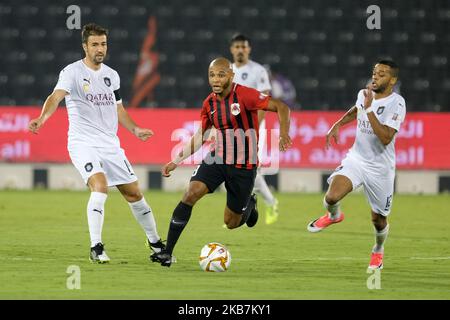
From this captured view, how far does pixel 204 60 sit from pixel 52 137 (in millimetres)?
4209

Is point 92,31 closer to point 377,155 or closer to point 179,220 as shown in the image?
point 179,220

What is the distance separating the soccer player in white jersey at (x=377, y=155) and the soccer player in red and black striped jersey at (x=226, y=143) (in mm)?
843

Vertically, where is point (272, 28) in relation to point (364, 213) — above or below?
above

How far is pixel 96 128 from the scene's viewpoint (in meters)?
9.71

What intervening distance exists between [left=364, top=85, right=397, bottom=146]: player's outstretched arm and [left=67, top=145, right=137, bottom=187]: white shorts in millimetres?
2255

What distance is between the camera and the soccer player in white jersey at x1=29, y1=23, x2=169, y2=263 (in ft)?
31.4

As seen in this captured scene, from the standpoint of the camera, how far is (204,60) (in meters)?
21.8

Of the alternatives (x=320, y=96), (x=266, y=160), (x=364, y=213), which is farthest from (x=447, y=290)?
(x=320, y=96)

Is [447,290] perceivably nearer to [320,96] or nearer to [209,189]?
[209,189]

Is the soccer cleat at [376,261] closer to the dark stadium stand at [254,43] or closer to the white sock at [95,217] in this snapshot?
the white sock at [95,217]

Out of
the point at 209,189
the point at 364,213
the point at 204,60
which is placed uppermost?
the point at 204,60

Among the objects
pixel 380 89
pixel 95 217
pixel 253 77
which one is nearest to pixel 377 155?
pixel 380 89

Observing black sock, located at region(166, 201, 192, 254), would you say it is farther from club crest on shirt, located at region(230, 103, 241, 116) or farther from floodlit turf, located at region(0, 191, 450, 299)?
club crest on shirt, located at region(230, 103, 241, 116)
